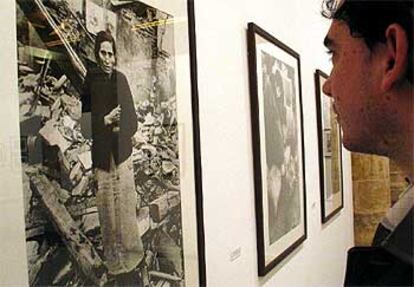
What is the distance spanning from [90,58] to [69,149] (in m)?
0.22

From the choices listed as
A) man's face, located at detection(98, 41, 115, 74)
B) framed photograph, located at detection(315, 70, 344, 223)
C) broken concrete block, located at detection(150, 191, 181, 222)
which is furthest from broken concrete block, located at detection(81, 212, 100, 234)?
framed photograph, located at detection(315, 70, 344, 223)

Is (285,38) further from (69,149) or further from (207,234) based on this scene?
(69,149)

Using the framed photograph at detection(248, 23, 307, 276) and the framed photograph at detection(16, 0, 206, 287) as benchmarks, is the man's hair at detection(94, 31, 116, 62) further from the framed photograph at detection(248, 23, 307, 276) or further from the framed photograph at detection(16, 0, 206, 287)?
the framed photograph at detection(248, 23, 307, 276)

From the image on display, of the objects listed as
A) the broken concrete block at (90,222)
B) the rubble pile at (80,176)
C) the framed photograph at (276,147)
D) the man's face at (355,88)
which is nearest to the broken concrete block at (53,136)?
the rubble pile at (80,176)

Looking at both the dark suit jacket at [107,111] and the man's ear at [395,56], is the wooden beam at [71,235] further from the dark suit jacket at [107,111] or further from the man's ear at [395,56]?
the man's ear at [395,56]

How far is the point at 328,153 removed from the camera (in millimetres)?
3523

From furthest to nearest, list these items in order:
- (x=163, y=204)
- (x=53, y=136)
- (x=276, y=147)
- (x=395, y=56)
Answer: (x=276, y=147) → (x=163, y=204) → (x=53, y=136) → (x=395, y=56)

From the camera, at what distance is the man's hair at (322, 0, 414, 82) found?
663mm

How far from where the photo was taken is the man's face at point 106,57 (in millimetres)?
1100

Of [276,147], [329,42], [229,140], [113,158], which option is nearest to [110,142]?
[113,158]

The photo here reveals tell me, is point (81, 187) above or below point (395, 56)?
below

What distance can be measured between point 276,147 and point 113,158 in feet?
4.26

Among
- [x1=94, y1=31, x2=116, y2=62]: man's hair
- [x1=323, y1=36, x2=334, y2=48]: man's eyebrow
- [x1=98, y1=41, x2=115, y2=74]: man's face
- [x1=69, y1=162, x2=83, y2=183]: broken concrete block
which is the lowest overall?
[x1=69, y1=162, x2=83, y2=183]: broken concrete block

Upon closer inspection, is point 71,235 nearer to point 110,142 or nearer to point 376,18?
point 110,142
